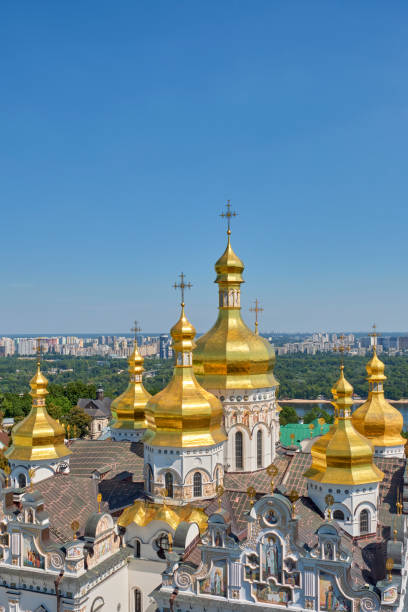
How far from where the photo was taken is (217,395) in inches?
748

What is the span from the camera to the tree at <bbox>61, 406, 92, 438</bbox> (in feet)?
156

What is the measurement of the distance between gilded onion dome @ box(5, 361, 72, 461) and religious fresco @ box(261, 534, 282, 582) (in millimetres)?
9382

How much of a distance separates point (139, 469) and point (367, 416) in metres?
8.86

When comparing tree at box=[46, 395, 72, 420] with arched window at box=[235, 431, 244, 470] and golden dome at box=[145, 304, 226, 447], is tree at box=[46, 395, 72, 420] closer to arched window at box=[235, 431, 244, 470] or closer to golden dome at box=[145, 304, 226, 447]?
arched window at box=[235, 431, 244, 470]

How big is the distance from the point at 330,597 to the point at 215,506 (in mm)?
4507

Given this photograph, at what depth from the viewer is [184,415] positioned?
16.1m

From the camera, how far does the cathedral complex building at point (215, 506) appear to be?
12.2 metres

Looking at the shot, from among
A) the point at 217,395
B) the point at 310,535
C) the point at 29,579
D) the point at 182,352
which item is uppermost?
the point at 182,352

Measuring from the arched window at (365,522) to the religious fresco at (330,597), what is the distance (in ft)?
13.0

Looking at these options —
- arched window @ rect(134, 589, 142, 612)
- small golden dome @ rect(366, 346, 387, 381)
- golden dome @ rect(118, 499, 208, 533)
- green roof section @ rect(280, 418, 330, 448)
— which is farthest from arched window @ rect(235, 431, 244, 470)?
green roof section @ rect(280, 418, 330, 448)

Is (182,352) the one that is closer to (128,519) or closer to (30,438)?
(128,519)

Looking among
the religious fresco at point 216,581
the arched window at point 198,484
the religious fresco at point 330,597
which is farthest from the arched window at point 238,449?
the religious fresco at point 330,597

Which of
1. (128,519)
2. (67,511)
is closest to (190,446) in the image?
(128,519)

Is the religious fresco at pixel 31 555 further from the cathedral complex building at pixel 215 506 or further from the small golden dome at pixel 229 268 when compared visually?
the small golden dome at pixel 229 268
